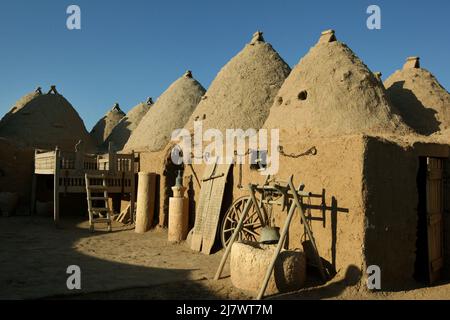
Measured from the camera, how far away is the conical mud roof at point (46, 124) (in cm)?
2283

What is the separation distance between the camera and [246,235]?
8195 millimetres

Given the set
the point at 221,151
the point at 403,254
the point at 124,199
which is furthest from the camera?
the point at 124,199

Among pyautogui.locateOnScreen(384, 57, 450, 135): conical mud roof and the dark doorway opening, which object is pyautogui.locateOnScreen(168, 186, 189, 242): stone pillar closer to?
the dark doorway opening

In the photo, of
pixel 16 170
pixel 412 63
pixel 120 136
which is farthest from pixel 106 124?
pixel 412 63

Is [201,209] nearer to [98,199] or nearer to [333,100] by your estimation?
[98,199]

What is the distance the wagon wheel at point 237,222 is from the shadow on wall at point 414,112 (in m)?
6.83

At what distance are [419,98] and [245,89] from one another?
18.7ft

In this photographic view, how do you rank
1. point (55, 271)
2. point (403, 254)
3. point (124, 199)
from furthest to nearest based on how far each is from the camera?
1. point (124, 199)
2. point (55, 271)
3. point (403, 254)

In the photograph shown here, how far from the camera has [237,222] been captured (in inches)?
331

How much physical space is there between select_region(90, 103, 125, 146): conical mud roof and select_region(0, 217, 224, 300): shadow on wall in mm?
18923

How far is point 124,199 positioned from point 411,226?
994cm

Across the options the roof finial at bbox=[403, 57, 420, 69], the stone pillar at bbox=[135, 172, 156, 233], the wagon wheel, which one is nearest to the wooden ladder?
the stone pillar at bbox=[135, 172, 156, 233]
